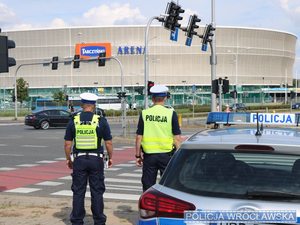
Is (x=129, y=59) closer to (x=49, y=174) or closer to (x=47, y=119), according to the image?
(x=47, y=119)

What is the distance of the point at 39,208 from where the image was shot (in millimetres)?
8273

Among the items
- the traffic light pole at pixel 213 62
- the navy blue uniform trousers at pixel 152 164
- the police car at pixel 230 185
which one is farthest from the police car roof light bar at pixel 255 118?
the traffic light pole at pixel 213 62

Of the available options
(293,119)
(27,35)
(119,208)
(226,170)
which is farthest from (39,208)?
(27,35)

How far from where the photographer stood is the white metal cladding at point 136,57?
113m

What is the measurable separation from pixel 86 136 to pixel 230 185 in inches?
113

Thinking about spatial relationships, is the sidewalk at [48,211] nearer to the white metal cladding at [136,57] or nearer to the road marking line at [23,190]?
the road marking line at [23,190]

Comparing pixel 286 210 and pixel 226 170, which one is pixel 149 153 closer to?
pixel 226 170

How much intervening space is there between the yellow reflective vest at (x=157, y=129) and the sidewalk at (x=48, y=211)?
44.1 inches

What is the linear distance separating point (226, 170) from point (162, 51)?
11033 centimetres

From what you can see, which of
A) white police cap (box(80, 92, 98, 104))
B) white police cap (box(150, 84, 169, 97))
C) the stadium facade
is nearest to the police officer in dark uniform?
white police cap (box(80, 92, 98, 104))

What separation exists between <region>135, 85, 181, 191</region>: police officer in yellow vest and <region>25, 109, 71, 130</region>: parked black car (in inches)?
1303

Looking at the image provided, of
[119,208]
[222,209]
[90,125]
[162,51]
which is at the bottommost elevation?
[119,208]

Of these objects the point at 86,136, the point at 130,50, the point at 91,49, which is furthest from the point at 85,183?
the point at 130,50

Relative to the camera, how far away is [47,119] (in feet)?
130
